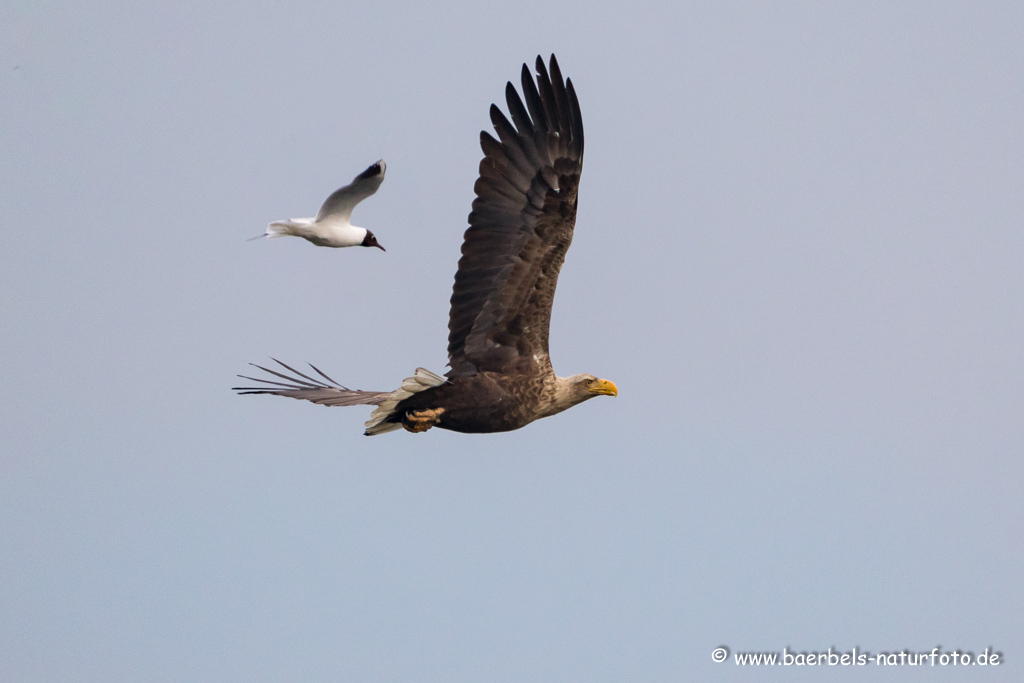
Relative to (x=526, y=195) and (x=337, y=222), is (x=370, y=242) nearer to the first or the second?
(x=337, y=222)

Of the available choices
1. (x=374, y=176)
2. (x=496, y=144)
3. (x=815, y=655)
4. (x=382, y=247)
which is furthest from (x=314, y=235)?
(x=815, y=655)

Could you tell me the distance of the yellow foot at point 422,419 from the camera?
12484mm

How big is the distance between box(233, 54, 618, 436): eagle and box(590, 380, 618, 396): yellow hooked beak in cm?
26

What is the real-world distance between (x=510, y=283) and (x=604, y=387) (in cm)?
148

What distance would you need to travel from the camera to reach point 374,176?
1434 centimetres


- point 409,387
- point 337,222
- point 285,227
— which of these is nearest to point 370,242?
point 337,222

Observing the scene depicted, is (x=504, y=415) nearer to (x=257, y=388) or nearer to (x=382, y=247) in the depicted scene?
(x=257, y=388)

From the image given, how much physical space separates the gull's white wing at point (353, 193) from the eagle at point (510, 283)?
232 centimetres

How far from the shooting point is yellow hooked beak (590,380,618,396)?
13141mm

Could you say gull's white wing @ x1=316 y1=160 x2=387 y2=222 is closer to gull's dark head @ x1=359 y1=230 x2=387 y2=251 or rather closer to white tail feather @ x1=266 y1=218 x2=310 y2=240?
white tail feather @ x1=266 y1=218 x2=310 y2=240

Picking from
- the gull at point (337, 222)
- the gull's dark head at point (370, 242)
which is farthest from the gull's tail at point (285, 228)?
the gull's dark head at point (370, 242)

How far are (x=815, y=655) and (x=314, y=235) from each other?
262 inches

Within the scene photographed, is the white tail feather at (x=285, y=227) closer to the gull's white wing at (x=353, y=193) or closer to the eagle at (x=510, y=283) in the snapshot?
the gull's white wing at (x=353, y=193)

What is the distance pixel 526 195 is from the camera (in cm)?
1229
